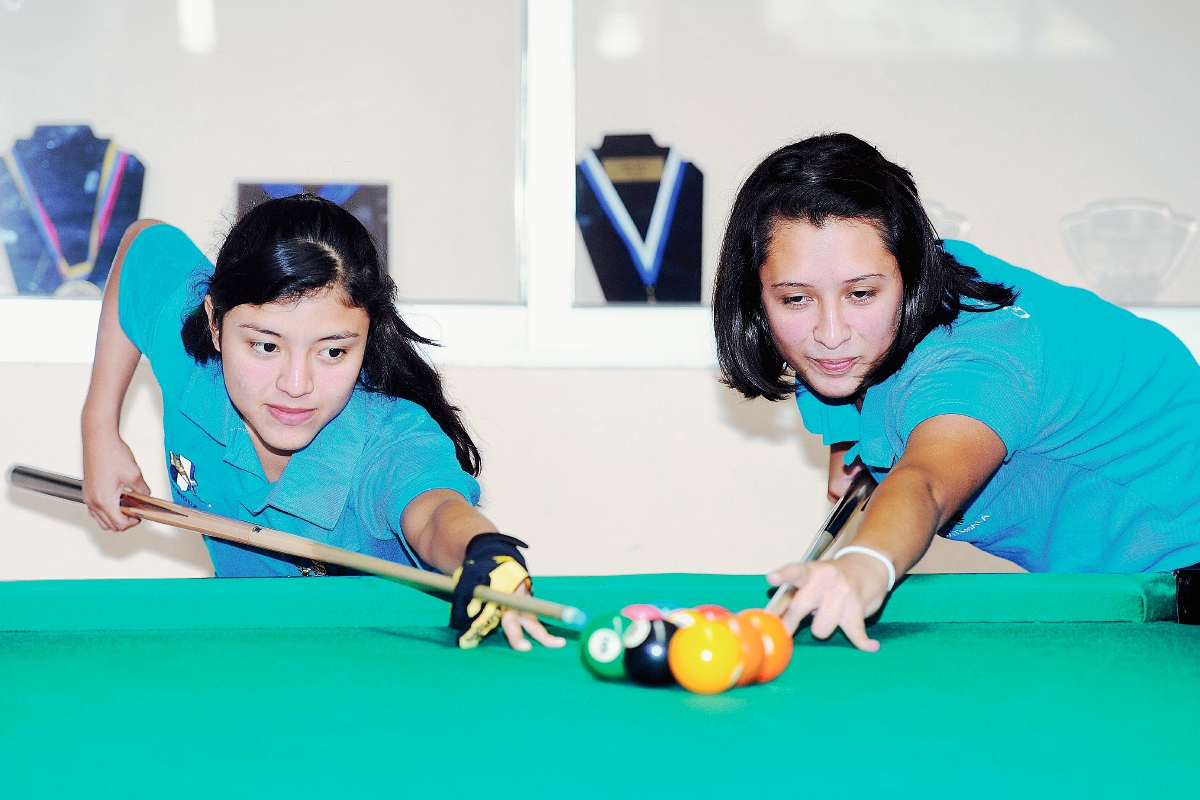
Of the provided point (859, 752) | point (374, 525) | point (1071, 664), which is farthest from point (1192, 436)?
point (374, 525)

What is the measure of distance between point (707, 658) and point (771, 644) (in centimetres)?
9

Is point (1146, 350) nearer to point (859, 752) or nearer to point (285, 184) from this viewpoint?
point (859, 752)

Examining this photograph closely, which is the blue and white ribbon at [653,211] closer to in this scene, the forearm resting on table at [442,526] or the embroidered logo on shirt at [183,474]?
the embroidered logo on shirt at [183,474]

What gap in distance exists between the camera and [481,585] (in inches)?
51.1

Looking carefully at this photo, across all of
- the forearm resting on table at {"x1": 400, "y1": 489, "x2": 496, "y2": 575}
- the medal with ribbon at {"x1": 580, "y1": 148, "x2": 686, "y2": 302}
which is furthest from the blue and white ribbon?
the forearm resting on table at {"x1": 400, "y1": 489, "x2": 496, "y2": 575}

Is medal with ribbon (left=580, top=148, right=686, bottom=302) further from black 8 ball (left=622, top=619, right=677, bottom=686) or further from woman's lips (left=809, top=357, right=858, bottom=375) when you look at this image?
black 8 ball (left=622, top=619, right=677, bottom=686)

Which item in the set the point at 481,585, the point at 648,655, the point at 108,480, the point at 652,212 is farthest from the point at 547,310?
the point at 648,655

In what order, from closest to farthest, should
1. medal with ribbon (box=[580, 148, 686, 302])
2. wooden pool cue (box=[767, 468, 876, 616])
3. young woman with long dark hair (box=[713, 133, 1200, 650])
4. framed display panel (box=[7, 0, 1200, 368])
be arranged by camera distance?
young woman with long dark hair (box=[713, 133, 1200, 650])
wooden pool cue (box=[767, 468, 876, 616])
framed display panel (box=[7, 0, 1200, 368])
medal with ribbon (box=[580, 148, 686, 302])

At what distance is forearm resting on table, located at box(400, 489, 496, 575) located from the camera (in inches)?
59.9

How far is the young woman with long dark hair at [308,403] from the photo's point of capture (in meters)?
1.75

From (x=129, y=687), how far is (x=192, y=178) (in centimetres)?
261

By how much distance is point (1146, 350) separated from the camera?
182cm

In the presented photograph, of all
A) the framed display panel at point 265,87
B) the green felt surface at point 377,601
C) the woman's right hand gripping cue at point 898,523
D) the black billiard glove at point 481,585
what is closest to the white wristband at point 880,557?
the woman's right hand gripping cue at point 898,523

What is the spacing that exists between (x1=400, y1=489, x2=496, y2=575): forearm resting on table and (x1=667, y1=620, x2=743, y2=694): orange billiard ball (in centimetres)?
46
